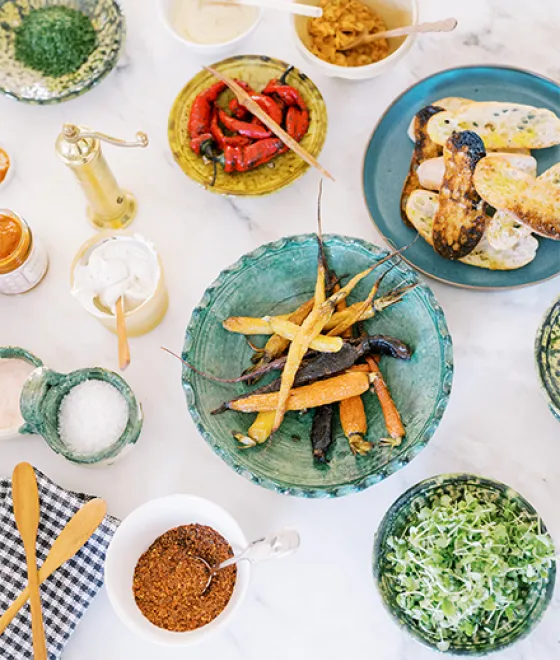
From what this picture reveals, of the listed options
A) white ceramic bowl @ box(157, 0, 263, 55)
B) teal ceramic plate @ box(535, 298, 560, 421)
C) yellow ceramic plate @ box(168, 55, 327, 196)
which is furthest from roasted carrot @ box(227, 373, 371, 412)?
white ceramic bowl @ box(157, 0, 263, 55)

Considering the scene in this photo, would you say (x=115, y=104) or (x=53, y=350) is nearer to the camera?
(x=53, y=350)

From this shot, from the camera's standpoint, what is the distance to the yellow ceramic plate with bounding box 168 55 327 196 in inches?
60.9

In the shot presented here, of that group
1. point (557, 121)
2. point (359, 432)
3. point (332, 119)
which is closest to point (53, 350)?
point (359, 432)

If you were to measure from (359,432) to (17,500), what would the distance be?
2.02ft

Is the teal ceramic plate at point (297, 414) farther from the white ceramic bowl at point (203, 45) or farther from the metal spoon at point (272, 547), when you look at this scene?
the white ceramic bowl at point (203, 45)

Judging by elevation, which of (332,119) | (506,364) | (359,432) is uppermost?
(332,119)

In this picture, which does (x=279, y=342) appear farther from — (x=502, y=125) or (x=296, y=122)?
(x=502, y=125)

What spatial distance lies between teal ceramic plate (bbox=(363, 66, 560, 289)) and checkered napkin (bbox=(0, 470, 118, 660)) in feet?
2.52

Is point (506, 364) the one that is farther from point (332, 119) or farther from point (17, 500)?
point (17, 500)

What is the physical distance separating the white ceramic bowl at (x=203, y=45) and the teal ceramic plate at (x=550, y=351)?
795mm

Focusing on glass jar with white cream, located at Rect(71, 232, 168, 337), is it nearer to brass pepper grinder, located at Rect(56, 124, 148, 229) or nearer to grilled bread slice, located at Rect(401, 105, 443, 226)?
brass pepper grinder, located at Rect(56, 124, 148, 229)

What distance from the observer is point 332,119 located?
64.7 inches

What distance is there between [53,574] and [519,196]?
1.08m

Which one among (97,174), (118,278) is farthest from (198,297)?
(97,174)
